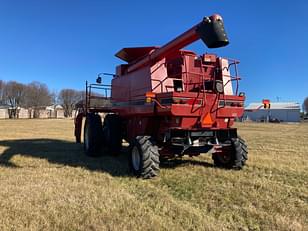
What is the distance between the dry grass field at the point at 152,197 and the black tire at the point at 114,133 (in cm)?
150

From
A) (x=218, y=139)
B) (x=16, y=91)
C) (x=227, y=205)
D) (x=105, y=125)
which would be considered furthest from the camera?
(x=16, y=91)

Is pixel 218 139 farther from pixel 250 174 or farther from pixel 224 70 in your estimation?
pixel 224 70

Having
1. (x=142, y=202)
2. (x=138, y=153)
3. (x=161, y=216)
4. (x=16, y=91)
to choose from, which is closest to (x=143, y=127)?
(x=138, y=153)

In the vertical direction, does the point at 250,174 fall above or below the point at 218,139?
below

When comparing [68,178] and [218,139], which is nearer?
[68,178]

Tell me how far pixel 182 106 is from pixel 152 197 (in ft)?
7.17

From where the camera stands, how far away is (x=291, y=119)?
90.9 meters

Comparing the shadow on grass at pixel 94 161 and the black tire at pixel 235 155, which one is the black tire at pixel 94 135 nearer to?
the shadow on grass at pixel 94 161

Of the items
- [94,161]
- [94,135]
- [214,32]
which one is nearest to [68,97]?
[94,135]

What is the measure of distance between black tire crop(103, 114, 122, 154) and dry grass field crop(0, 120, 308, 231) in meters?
1.50

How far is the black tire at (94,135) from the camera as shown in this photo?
9805mm

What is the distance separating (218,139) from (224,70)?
1687 millimetres

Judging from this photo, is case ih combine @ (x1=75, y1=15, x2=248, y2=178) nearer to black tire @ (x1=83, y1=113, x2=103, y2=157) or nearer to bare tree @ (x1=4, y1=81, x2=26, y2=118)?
black tire @ (x1=83, y1=113, x2=103, y2=157)

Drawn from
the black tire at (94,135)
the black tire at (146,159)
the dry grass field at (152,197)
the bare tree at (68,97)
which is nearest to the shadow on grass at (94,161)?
the dry grass field at (152,197)
